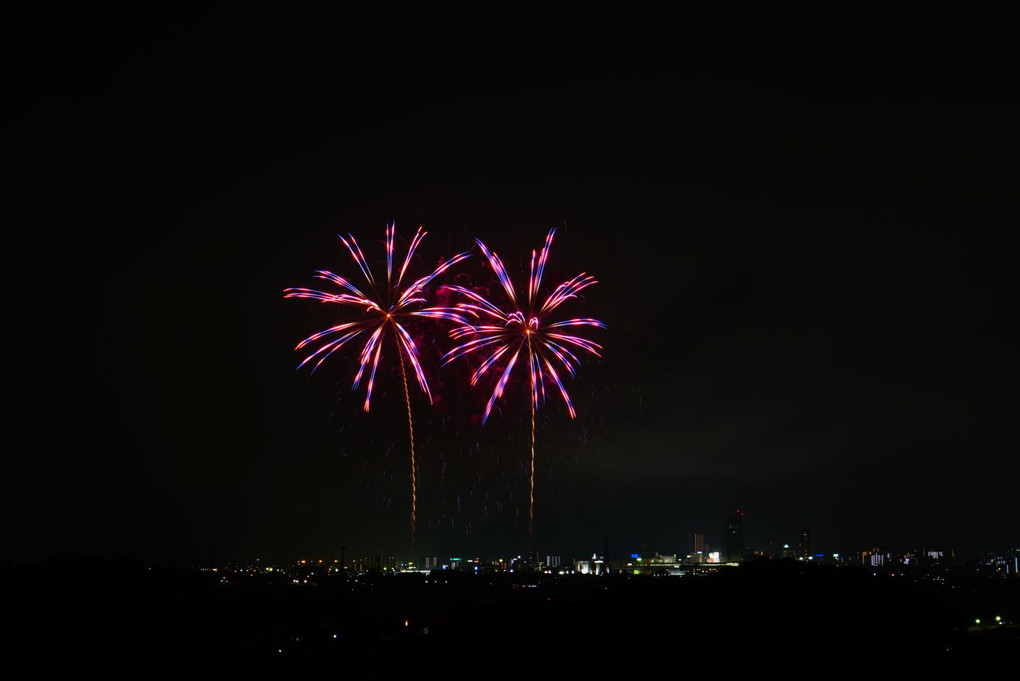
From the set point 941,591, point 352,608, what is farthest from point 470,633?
point 941,591

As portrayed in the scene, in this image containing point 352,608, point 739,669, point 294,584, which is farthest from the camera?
point 294,584

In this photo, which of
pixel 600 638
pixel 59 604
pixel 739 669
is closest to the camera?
pixel 739 669

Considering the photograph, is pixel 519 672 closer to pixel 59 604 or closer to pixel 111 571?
pixel 59 604

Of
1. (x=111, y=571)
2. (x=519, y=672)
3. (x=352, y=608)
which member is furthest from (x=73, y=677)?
(x=352, y=608)

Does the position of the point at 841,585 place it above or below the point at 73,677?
above

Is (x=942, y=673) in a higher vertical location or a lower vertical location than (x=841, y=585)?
lower

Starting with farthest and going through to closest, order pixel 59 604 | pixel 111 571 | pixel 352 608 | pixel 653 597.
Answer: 1. pixel 352 608
2. pixel 111 571
3. pixel 653 597
4. pixel 59 604

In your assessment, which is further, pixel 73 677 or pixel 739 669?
pixel 73 677

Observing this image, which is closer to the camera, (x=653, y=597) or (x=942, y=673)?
(x=942, y=673)

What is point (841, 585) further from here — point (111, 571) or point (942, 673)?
point (111, 571)
